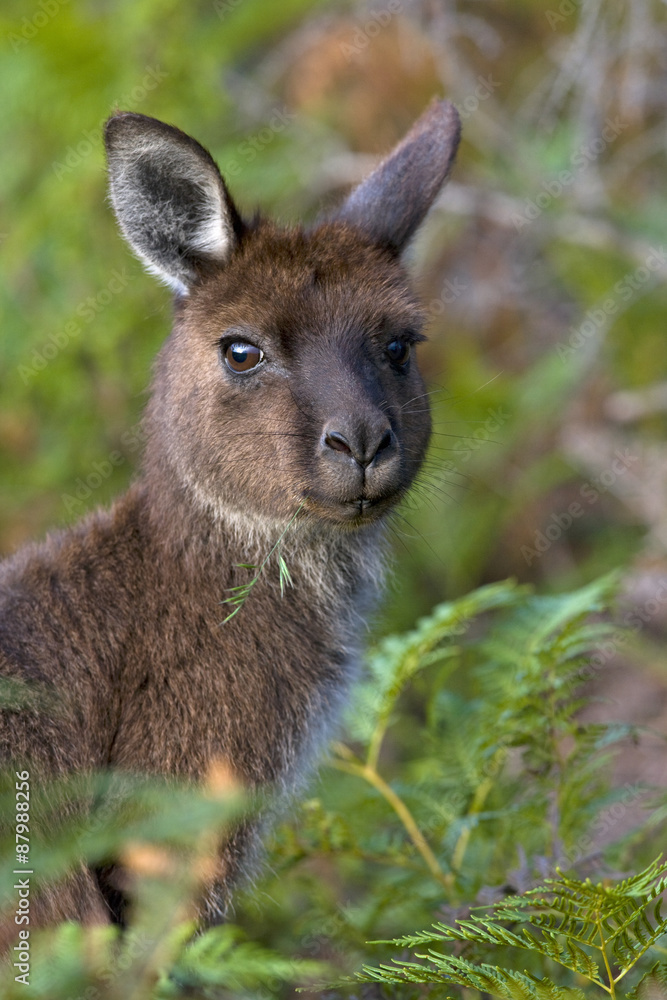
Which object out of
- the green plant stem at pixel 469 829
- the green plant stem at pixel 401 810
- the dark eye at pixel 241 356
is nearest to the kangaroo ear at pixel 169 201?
the dark eye at pixel 241 356

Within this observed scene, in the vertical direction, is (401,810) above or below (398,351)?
below

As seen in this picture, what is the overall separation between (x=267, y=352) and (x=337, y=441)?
1.99ft

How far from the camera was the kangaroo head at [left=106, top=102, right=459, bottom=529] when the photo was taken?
14.6 feet

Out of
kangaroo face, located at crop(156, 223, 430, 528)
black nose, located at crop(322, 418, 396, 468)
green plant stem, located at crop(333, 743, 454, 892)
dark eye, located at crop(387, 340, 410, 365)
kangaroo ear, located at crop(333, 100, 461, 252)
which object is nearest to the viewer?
black nose, located at crop(322, 418, 396, 468)

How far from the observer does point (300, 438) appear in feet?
14.8

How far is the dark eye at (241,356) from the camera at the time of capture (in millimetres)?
4684

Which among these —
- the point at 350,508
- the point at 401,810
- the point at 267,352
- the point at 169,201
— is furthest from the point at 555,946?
the point at 169,201

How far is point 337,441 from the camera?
14.2 ft

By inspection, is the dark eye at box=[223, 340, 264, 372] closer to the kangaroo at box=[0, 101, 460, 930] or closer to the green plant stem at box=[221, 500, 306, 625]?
the kangaroo at box=[0, 101, 460, 930]

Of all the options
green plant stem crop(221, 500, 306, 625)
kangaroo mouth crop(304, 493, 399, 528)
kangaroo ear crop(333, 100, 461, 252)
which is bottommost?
green plant stem crop(221, 500, 306, 625)

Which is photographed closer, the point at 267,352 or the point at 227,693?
the point at 227,693

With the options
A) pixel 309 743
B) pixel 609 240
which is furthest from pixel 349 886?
pixel 609 240

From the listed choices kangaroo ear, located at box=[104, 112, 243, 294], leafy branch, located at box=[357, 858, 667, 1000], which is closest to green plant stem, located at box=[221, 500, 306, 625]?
kangaroo ear, located at box=[104, 112, 243, 294]

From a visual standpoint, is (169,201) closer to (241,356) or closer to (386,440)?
(241,356)
